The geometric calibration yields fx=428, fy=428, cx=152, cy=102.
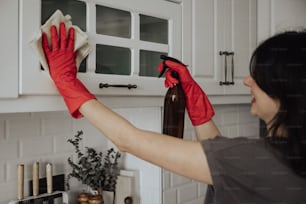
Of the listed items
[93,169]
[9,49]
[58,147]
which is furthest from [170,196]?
[9,49]

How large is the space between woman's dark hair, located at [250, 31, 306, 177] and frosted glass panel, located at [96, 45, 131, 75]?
1.45 feet

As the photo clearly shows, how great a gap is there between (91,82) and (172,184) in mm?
718

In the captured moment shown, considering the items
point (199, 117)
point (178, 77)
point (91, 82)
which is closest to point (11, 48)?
point (91, 82)

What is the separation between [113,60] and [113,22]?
11cm

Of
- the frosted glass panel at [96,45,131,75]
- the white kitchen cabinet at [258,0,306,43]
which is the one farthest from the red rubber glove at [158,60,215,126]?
the white kitchen cabinet at [258,0,306,43]

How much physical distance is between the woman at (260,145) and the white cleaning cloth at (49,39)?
23 mm

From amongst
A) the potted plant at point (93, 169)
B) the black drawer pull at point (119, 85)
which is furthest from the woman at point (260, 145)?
the potted plant at point (93, 169)

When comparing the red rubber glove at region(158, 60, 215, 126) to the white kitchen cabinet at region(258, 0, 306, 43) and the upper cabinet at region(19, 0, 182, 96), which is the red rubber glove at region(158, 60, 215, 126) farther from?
the white kitchen cabinet at region(258, 0, 306, 43)

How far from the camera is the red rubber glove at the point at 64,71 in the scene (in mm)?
998

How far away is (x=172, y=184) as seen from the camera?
1.69 meters

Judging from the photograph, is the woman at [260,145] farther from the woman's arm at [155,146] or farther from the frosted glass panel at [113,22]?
the frosted glass panel at [113,22]

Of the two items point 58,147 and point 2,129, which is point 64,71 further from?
point 58,147

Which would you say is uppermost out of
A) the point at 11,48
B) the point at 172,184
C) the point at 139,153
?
the point at 11,48

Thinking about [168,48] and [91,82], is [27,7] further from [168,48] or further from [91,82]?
[168,48]
